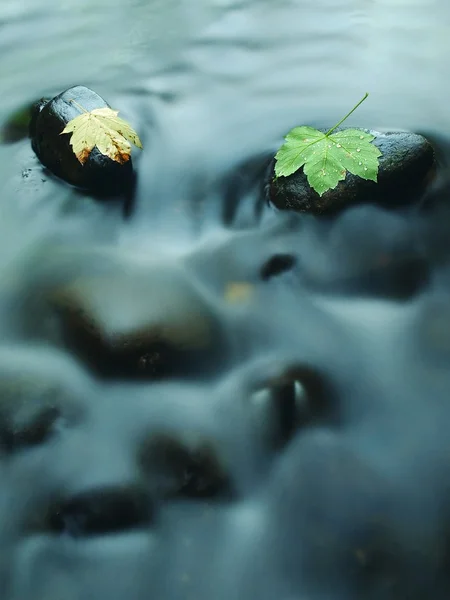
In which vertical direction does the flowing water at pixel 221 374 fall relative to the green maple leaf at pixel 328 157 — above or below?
below

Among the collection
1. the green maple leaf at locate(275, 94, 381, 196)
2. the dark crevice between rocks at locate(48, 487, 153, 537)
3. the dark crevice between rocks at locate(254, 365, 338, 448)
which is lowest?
the dark crevice between rocks at locate(48, 487, 153, 537)

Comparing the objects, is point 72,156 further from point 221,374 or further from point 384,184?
point 384,184

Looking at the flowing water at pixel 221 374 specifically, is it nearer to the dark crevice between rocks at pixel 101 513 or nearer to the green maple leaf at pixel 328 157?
the dark crevice between rocks at pixel 101 513

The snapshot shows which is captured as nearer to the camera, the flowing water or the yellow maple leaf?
the flowing water

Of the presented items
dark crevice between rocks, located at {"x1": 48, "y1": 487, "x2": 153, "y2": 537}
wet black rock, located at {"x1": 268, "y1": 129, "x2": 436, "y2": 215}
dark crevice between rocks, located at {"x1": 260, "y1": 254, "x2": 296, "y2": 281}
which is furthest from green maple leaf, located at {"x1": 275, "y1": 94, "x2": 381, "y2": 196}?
dark crevice between rocks, located at {"x1": 48, "y1": 487, "x2": 153, "y2": 537}

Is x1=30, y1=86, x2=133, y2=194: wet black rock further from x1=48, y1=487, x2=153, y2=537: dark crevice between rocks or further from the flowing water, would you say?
x1=48, y1=487, x2=153, y2=537: dark crevice between rocks

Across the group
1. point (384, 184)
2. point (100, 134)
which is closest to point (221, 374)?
point (384, 184)

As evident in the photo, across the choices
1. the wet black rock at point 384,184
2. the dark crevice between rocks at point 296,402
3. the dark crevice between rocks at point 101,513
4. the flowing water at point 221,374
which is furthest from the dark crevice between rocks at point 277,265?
the dark crevice between rocks at point 101,513
